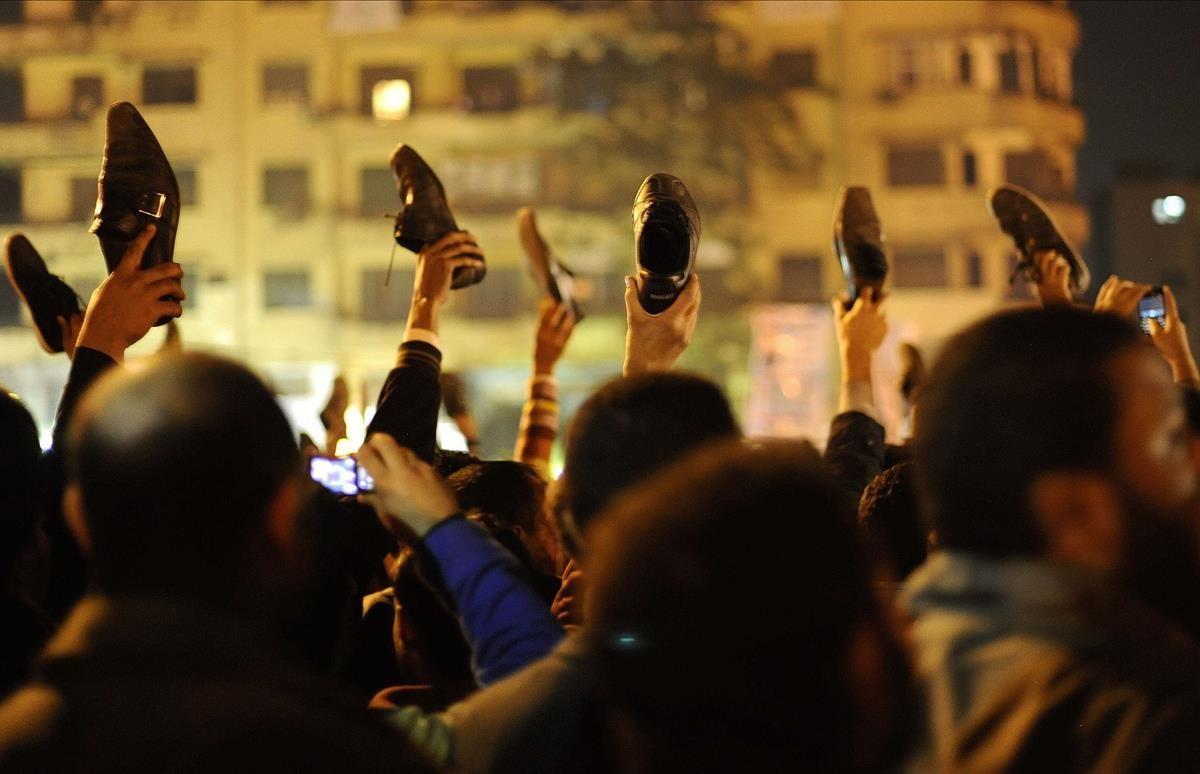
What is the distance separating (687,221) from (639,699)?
95.7 inches

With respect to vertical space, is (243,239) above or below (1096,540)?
above

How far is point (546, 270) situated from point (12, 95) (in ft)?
104

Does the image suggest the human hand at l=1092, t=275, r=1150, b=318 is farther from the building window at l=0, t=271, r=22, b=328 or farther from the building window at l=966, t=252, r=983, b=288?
the building window at l=966, t=252, r=983, b=288

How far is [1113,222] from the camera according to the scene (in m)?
39.8

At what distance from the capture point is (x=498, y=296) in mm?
32719

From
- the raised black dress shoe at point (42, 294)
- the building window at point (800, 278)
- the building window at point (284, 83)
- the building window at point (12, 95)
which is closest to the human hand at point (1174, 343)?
the raised black dress shoe at point (42, 294)

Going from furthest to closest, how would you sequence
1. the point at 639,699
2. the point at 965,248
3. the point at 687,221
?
the point at 965,248, the point at 687,221, the point at 639,699

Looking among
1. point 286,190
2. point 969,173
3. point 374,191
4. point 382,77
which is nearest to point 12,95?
point 286,190

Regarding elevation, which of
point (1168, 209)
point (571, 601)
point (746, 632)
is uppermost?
point (1168, 209)

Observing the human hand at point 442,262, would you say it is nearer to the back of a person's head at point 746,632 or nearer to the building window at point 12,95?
the back of a person's head at point 746,632

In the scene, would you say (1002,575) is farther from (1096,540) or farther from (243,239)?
(243,239)

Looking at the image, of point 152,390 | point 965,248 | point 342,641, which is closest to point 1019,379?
point 152,390

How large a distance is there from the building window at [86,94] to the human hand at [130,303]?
3174 centimetres

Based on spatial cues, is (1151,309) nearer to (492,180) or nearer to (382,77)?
(492,180)
